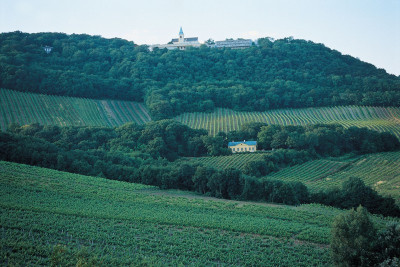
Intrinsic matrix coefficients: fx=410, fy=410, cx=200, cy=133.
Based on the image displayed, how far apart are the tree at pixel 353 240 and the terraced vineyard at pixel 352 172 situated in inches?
1094

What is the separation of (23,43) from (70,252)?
102m

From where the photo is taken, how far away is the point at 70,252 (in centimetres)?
2634

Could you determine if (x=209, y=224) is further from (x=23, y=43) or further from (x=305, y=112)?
(x=23, y=43)

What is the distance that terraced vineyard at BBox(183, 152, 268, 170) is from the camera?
68.4m

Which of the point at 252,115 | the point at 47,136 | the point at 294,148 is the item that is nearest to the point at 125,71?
the point at 252,115

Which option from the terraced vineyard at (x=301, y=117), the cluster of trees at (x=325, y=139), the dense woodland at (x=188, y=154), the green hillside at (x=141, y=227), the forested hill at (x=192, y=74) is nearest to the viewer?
the green hillside at (x=141, y=227)

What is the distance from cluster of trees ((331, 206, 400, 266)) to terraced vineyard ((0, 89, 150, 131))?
2593 inches

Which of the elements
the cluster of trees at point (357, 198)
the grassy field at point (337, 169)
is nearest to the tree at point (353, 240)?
the cluster of trees at point (357, 198)

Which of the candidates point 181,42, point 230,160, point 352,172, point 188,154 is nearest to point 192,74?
point 181,42

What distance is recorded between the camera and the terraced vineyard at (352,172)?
193 feet

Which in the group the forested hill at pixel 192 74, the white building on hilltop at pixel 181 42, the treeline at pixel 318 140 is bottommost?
the treeline at pixel 318 140

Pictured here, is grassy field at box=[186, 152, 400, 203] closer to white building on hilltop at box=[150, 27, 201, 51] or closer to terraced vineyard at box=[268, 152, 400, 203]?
terraced vineyard at box=[268, 152, 400, 203]

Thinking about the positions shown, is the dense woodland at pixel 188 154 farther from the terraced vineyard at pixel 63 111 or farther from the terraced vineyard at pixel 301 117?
the terraced vineyard at pixel 301 117

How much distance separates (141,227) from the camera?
113 ft
